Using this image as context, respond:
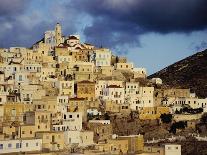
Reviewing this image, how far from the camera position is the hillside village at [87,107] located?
189ft

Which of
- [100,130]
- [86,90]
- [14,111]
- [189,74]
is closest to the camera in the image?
[14,111]

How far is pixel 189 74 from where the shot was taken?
108250mm

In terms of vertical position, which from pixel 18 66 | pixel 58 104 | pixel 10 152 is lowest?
pixel 10 152

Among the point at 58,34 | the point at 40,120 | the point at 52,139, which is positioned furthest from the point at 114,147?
the point at 58,34

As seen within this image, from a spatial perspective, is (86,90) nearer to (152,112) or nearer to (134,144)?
(152,112)

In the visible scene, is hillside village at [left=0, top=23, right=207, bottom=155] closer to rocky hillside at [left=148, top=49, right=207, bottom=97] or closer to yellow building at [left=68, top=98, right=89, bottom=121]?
yellow building at [left=68, top=98, right=89, bottom=121]

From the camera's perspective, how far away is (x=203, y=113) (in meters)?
73.9

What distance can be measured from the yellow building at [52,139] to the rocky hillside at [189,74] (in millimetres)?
36988

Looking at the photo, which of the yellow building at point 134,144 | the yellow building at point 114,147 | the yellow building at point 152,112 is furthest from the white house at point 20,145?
the yellow building at point 152,112

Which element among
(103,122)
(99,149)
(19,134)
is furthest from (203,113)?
(19,134)

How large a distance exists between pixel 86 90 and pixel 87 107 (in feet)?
11.8

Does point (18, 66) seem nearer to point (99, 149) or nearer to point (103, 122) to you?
point (103, 122)

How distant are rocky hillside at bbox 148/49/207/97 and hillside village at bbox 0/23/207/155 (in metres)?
12.7

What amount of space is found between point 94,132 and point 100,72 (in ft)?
61.2
